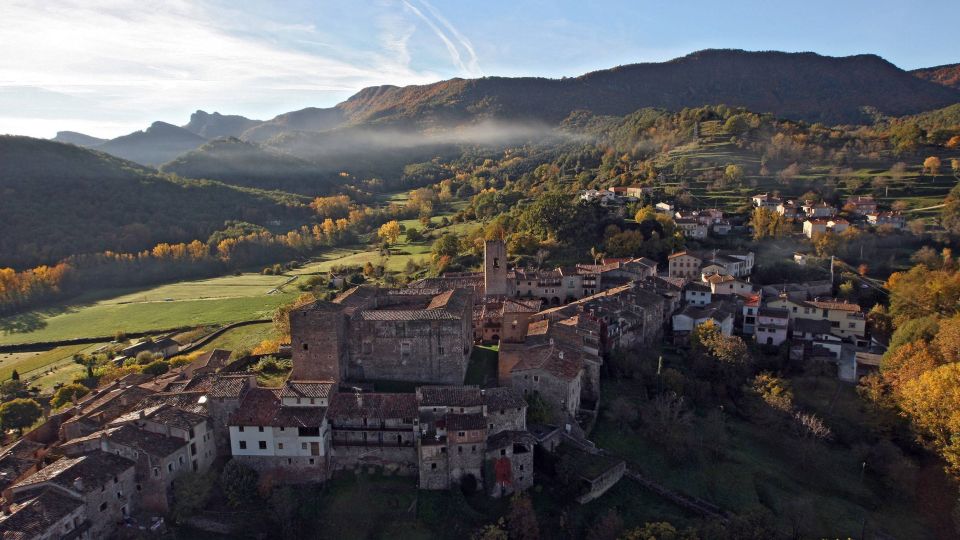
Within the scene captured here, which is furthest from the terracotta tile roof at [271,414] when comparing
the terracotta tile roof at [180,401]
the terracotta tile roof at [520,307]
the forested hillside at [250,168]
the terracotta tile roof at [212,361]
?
A: the forested hillside at [250,168]

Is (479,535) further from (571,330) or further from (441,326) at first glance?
(571,330)

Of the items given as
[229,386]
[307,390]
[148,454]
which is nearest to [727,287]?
[307,390]

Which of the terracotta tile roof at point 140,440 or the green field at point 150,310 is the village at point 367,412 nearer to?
the terracotta tile roof at point 140,440

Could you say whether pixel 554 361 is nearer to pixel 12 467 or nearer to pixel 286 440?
pixel 286 440

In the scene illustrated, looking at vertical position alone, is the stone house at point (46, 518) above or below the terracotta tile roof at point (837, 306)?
below

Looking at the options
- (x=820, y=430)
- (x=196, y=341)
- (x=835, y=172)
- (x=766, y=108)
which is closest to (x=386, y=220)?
(x=196, y=341)

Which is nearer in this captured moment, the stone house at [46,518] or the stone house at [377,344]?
the stone house at [46,518]

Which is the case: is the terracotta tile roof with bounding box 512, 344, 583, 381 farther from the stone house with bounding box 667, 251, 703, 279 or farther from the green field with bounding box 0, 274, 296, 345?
the green field with bounding box 0, 274, 296, 345
